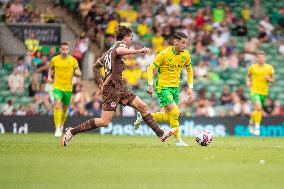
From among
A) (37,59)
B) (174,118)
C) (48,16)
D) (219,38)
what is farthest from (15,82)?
(174,118)

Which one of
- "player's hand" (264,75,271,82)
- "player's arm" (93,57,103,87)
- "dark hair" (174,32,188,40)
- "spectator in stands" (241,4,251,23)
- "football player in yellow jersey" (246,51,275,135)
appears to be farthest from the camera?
"spectator in stands" (241,4,251,23)

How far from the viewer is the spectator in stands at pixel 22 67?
1137 inches

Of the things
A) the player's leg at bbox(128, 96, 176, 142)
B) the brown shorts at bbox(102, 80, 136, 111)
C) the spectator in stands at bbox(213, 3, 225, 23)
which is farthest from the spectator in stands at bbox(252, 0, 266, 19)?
the brown shorts at bbox(102, 80, 136, 111)

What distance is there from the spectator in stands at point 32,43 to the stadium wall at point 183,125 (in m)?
2.77

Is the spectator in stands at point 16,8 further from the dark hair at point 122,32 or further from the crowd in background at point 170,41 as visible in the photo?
the dark hair at point 122,32

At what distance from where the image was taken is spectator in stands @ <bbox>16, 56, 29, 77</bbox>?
94.7 feet

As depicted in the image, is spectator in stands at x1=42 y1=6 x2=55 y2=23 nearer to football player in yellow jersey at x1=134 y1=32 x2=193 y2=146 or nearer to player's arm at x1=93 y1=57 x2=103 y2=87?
football player in yellow jersey at x1=134 y1=32 x2=193 y2=146

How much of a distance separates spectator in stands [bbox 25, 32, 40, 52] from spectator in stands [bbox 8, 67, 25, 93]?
94 centimetres

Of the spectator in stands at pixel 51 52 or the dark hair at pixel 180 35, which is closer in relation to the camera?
the dark hair at pixel 180 35

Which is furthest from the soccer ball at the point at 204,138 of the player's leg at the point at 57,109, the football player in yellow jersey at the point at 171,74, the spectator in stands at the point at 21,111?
the spectator in stands at the point at 21,111

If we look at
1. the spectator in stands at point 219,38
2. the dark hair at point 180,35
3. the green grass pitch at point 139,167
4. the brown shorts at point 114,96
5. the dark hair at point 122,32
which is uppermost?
the spectator in stands at point 219,38

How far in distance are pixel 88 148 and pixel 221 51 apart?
14.0 m

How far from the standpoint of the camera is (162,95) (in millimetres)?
18344

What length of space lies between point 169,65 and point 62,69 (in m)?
5.55
